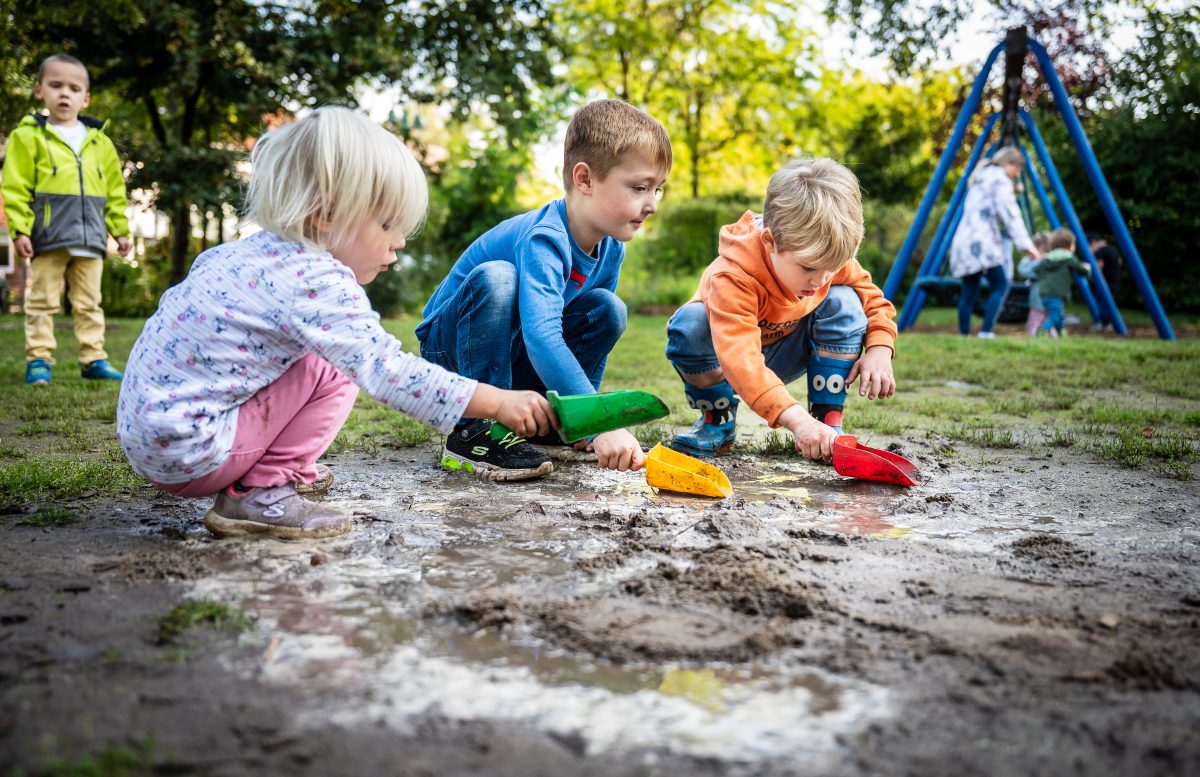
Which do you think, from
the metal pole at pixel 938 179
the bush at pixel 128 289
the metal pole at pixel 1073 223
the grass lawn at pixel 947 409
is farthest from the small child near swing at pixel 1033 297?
the bush at pixel 128 289

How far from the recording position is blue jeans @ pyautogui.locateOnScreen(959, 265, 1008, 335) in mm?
9531

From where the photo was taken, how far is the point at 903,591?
193cm

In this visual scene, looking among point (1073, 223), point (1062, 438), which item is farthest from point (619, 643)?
point (1073, 223)

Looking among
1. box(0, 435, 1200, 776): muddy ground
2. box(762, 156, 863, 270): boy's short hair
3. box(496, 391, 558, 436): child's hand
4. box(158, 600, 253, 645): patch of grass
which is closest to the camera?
box(0, 435, 1200, 776): muddy ground

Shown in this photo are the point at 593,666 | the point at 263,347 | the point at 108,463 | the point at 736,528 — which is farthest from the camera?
A: the point at 108,463

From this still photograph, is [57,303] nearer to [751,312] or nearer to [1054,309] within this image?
[751,312]

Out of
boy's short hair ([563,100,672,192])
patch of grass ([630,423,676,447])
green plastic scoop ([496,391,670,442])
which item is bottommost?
patch of grass ([630,423,676,447])

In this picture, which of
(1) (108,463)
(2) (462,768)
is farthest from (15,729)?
(1) (108,463)

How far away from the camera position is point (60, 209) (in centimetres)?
576

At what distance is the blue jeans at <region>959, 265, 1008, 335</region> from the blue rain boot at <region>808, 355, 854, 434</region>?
648 cm

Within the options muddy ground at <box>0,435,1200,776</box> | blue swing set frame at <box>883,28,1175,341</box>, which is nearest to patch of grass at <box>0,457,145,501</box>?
muddy ground at <box>0,435,1200,776</box>

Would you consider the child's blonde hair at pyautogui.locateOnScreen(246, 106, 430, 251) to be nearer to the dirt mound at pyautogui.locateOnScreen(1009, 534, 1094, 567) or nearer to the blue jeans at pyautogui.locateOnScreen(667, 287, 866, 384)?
the blue jeans at pyautogui.locateOnScreen(667, 287, 866, 384)

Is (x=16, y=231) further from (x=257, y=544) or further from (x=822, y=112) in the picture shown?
(x=822, y=112)

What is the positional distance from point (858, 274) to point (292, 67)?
942 centimetres
